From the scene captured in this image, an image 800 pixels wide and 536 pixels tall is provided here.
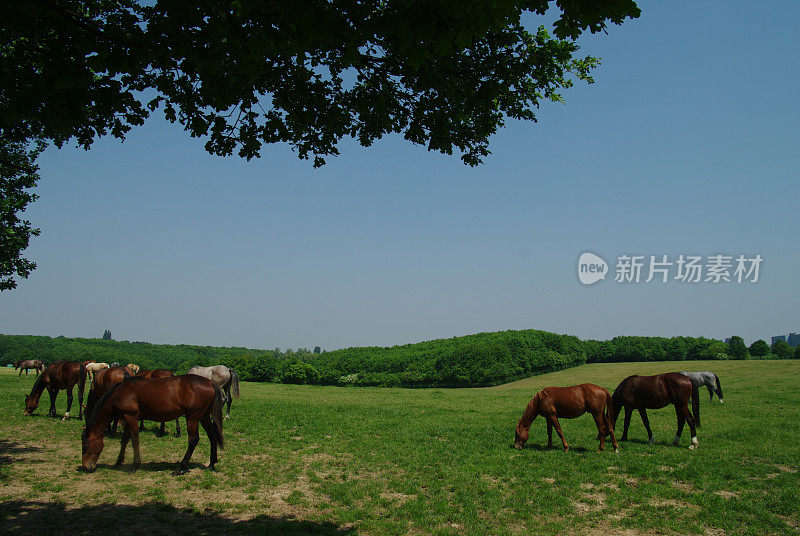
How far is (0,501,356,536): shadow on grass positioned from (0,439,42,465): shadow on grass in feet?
13.4

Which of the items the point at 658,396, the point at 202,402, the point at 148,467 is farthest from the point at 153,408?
the point at 658,396

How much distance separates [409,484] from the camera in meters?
10.6

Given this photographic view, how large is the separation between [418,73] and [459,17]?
222cm

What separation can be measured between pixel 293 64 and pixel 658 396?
1486 cm

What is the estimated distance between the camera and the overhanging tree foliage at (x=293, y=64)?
474cm

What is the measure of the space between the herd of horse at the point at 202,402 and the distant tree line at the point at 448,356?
1648 inches

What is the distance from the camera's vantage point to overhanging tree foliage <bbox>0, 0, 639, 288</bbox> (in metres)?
4.74

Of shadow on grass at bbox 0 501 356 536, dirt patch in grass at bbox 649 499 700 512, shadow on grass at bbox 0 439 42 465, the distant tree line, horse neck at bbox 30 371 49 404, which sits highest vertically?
horse neck at bbox 30 371 49 404

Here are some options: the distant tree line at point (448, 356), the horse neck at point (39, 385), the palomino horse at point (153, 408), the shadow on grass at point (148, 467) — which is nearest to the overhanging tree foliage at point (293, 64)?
the palomino horse at point (153, 408)

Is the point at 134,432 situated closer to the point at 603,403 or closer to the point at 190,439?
the point at 190,439

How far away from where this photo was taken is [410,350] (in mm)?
74312

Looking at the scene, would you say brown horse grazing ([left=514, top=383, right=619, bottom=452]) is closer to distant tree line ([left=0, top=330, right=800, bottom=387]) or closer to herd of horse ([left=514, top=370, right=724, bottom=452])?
herd of horse ([left=514, top=370, right=724, bottom=452])

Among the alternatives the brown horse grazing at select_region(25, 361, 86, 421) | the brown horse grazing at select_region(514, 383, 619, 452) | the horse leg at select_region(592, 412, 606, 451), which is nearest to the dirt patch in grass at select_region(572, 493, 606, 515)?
the horse leg at select_region(592, 412, 606, 451)

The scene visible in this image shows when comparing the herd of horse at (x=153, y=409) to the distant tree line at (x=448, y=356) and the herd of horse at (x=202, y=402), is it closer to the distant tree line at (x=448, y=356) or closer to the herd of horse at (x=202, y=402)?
the herd of horse at (x=202, y=402)
